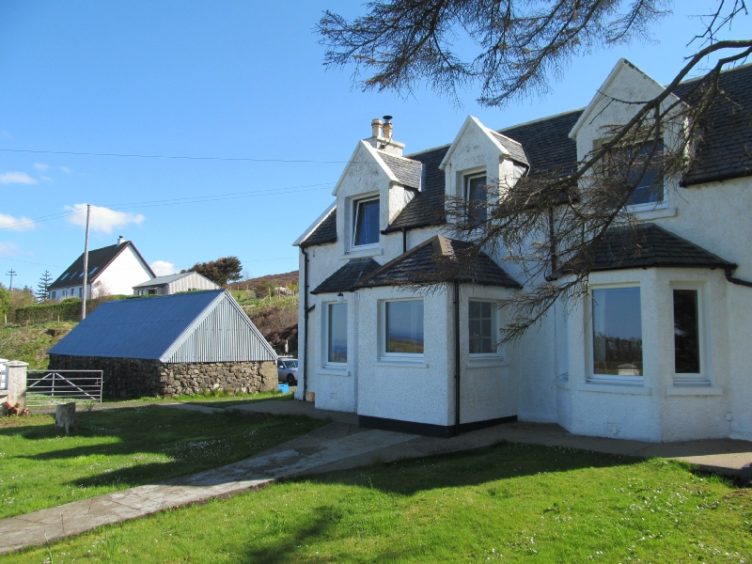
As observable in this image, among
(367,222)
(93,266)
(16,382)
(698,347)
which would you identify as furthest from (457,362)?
(93,266)

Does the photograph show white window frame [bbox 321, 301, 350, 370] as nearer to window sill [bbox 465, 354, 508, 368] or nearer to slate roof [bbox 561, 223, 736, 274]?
window sill [bbox 465, 354, 508, 368]

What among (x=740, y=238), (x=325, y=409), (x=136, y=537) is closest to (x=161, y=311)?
(x=325, y=409)

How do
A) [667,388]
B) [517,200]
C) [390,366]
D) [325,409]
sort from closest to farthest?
[517,200] < [667,388] < [390,366] < [325,409]

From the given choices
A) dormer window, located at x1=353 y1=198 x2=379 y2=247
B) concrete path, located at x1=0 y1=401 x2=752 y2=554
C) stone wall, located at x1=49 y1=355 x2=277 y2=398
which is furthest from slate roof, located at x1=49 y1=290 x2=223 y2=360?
concrete path, located at x1=0 y1=401 x2=752 y2=554

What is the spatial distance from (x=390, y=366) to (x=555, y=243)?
6775 mm

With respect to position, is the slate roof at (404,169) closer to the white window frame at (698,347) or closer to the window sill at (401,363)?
the window sill at (401,363)

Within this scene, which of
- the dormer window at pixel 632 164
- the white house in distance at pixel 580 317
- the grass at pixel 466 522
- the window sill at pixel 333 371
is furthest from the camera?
the window sill at pixel 333 371

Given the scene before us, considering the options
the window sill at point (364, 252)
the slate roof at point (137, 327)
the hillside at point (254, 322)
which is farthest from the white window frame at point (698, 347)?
the hillside at point (254, 322)

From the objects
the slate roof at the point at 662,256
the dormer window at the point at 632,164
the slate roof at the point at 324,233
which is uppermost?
the slate roof at the point at 324,233

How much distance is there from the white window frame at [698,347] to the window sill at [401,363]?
174 inches

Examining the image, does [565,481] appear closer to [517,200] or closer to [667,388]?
[667,388]

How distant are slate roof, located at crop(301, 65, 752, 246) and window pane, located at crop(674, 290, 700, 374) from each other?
2115mm

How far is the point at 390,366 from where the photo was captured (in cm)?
1193

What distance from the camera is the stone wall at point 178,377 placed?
2273cm
